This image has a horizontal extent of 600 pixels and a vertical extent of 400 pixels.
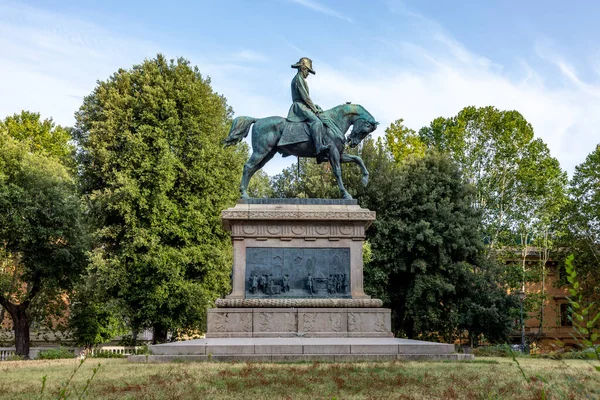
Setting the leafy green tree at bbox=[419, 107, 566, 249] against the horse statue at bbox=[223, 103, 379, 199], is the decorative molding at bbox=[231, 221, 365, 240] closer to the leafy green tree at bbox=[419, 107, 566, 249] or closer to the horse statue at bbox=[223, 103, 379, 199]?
the horse statue at bbox=[223, 103, 379, 199]

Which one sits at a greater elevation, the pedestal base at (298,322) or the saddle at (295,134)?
the saddle at (295,134)

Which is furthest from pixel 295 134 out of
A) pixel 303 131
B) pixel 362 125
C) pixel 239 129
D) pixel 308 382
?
pixel 308 382

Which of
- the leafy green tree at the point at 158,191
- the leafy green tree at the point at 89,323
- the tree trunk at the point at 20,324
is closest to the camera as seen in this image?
the leafy green tree at the point at 158,191

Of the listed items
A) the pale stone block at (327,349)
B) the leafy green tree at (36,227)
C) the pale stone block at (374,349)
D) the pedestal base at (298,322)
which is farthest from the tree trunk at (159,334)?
the pale stone block at (374,349)

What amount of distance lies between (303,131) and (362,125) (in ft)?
6.77

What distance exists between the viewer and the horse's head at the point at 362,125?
792 inches

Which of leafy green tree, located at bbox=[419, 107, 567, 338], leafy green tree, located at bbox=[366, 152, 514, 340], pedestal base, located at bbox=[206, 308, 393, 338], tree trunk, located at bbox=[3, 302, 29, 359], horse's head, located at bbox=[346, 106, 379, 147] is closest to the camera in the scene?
pedestal base, located at bbox=[206, 308, 393, 338]

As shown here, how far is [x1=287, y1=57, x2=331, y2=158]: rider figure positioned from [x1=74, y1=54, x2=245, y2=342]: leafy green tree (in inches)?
445

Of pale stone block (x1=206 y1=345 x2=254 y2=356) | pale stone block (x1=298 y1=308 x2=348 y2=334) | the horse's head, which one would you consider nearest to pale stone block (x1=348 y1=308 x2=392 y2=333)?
pale stone block (x1=298 y1=308 x2=348 y2=334)

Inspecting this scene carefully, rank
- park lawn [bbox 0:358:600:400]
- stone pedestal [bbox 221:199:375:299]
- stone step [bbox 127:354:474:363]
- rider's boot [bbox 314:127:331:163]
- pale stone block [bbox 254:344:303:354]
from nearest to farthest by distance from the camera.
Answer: park lawn [bbox 0:358:600:400] → stone step [bbox 127:354:474:363] → pale stone block [bbox 254:344:303:354] → stone pedestal [bbox 221:199:375:299] → rider's boot [bbox 314:127:331:163]

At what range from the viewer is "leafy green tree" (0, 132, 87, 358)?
32.8m

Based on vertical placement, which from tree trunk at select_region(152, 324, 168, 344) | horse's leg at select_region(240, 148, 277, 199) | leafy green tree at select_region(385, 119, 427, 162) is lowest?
tree trunk at select_region(152, 324, 168, 344)

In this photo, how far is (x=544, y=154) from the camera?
41688mm

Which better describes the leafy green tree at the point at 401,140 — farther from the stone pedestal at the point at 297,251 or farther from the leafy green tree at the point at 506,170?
the stone pedestal at the point at 297,251
